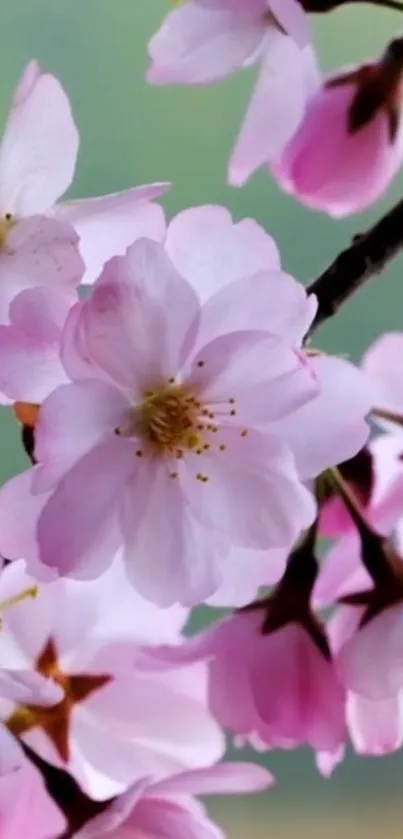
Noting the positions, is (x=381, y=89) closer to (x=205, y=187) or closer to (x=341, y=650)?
(x=341, y=650)

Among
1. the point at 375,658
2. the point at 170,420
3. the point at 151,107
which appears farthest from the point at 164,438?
the point at 151,107

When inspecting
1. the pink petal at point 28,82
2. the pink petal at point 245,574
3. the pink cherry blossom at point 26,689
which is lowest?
the pink petal at point 245,574

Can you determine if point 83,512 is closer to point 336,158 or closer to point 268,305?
point 268,305

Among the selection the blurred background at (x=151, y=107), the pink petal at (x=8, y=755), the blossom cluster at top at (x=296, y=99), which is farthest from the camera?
the blurred background at (x=151, y=107)

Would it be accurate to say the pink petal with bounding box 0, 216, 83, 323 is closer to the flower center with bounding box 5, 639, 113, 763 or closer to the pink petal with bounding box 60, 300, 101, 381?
the pink petal with bounding box 60, 300, 101, 381

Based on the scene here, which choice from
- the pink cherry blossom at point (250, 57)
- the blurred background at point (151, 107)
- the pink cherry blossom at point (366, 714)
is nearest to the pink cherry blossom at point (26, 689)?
the pink cherry blossom at point (366, 714)

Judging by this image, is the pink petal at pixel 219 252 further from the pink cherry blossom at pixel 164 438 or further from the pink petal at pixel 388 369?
the pink petal at pixel 388 369

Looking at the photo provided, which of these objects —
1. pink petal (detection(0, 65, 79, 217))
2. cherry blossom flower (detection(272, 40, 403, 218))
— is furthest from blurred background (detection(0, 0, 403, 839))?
pink petal (detection(0, 65, 79, 217))
